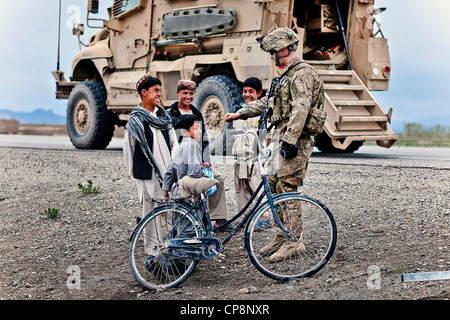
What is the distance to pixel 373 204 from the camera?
310 inches

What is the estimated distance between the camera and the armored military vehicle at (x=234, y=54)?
40.1 feet

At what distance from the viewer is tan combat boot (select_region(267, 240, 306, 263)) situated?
5445mm

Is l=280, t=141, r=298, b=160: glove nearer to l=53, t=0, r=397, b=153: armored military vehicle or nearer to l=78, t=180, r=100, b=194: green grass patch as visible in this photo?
l=78, t=180, r=100, b=194: green grass patch

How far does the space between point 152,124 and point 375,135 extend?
7.80 m

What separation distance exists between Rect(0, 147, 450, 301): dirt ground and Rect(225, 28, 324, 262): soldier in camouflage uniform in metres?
0.39

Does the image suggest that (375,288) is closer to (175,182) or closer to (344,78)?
(175,182)

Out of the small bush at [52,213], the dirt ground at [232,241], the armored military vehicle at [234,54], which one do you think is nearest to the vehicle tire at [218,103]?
the armored military vehicle at [234,54]

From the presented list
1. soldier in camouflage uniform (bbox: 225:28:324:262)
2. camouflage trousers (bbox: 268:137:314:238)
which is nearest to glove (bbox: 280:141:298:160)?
soldier in camouflage uniform (bbox: 225:28:324:262)

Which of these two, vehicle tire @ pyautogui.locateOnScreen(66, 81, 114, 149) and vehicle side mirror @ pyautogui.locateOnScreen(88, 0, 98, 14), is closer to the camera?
vehicle side mirror @ pyautogui.locateOnScreen(88, 0, 98, 14)

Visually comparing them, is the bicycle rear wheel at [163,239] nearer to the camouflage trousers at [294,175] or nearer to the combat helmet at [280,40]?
the camouflage trousers at [294,175]

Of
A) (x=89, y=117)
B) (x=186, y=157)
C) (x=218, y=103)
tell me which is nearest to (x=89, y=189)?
(x=218, y=103)

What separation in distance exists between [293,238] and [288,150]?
0.72 meters

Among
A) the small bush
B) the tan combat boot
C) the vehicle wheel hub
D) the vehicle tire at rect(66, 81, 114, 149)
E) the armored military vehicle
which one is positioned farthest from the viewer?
the vehicle wheel hub

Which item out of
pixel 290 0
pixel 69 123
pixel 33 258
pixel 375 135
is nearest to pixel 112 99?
pixel 69 123
